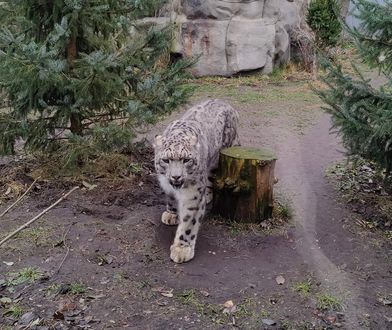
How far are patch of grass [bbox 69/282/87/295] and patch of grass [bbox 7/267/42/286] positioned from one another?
0.95 ft

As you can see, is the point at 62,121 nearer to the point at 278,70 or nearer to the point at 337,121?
the point at 337,121

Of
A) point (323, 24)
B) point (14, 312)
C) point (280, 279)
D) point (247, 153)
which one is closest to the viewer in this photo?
point (14, 312)

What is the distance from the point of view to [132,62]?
5.72 meters

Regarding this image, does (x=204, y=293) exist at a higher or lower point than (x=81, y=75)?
lower

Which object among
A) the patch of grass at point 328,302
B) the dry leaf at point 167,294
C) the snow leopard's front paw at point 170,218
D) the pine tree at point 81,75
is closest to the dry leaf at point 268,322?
the patch of grass at point 328,302

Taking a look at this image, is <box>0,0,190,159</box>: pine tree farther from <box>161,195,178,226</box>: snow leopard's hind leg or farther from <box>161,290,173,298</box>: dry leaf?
<box>161,290,173,298</box>: dry leaf

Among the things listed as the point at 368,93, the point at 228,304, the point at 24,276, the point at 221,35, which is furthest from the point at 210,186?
the point at 221,35

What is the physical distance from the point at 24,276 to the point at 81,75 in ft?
7.27

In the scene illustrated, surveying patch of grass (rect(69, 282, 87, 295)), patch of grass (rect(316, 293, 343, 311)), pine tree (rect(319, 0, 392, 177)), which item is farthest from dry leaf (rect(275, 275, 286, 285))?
pine tree (rect(319, 0, 392, 177))

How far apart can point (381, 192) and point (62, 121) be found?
135 inches

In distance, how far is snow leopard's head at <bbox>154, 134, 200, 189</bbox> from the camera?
14.0 feet

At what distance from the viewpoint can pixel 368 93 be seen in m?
5.03

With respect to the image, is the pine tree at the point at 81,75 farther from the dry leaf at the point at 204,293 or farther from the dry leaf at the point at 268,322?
the dry leaf at the point at 268,322

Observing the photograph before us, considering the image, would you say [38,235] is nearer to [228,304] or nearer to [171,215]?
[171,215]
